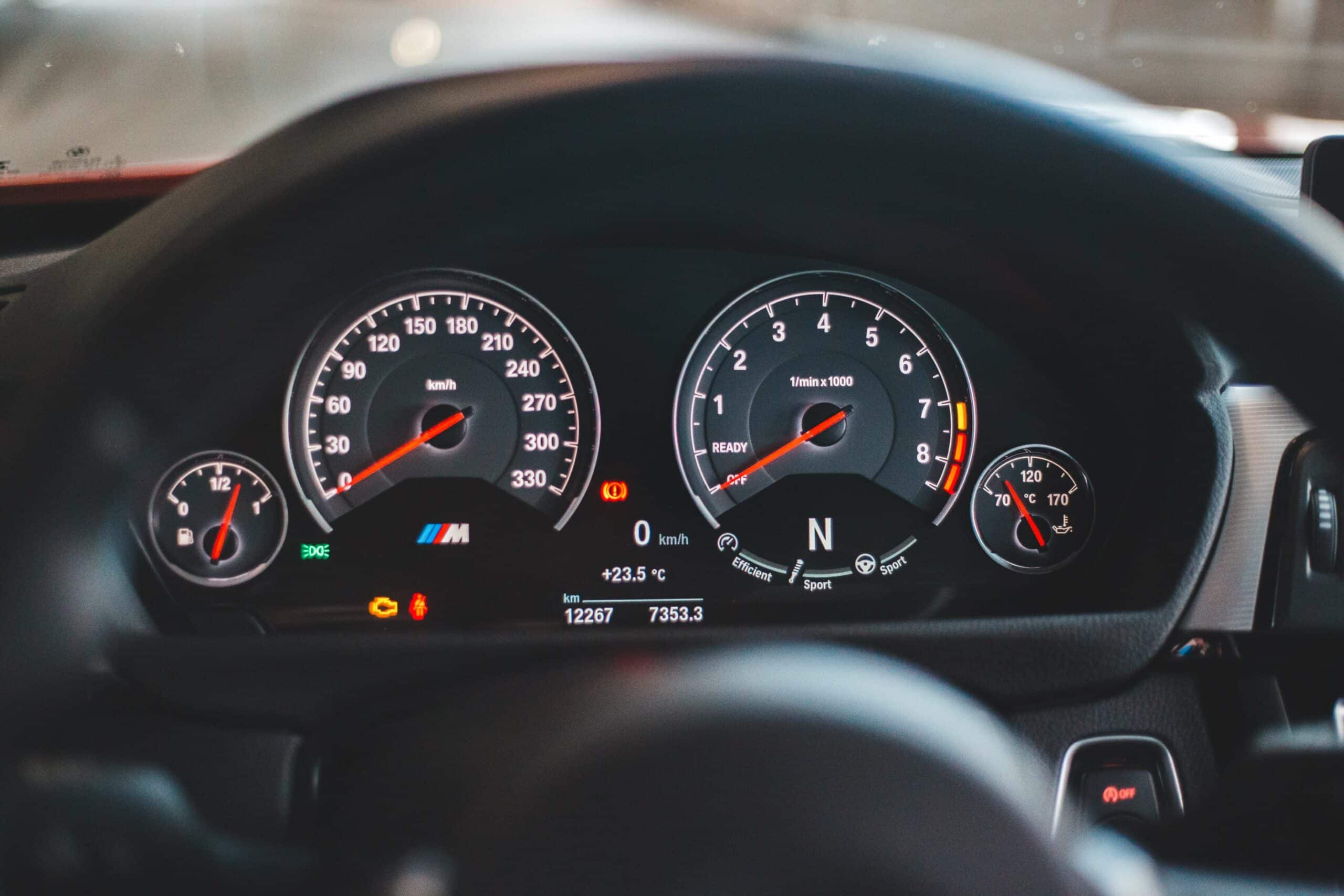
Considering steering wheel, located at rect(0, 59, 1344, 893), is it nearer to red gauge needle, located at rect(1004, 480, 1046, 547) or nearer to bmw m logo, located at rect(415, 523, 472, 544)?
bmw m logo, located at rect(415, 523, 472, 544)

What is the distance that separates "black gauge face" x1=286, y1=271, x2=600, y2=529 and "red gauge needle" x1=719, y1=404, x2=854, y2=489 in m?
0.23

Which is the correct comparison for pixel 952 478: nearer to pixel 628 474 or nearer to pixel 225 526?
pixel 628 474

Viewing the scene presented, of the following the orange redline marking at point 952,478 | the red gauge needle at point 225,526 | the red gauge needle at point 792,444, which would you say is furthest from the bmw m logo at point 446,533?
the orange redline marking at point 952,478

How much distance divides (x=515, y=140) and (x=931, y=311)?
50.0 inches

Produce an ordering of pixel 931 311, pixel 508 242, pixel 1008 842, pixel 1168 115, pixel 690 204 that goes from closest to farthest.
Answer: pixel 1008 842
pixel 690 204
pixel 508 242
pixel 931 311
pixel 1168 115

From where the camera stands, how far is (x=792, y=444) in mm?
2117

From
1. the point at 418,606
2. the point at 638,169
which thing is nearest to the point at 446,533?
the point at 418,606

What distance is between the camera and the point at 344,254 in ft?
3.09

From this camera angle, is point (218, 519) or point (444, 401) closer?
point (218, 519)

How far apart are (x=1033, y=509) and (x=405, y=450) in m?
0.99

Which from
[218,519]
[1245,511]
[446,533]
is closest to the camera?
[1245,511]

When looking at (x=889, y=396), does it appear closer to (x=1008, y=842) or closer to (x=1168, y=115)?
(x=1168, y=115)

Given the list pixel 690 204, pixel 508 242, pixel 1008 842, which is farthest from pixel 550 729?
pixel 508 242

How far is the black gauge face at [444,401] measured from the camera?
6.52 feet
